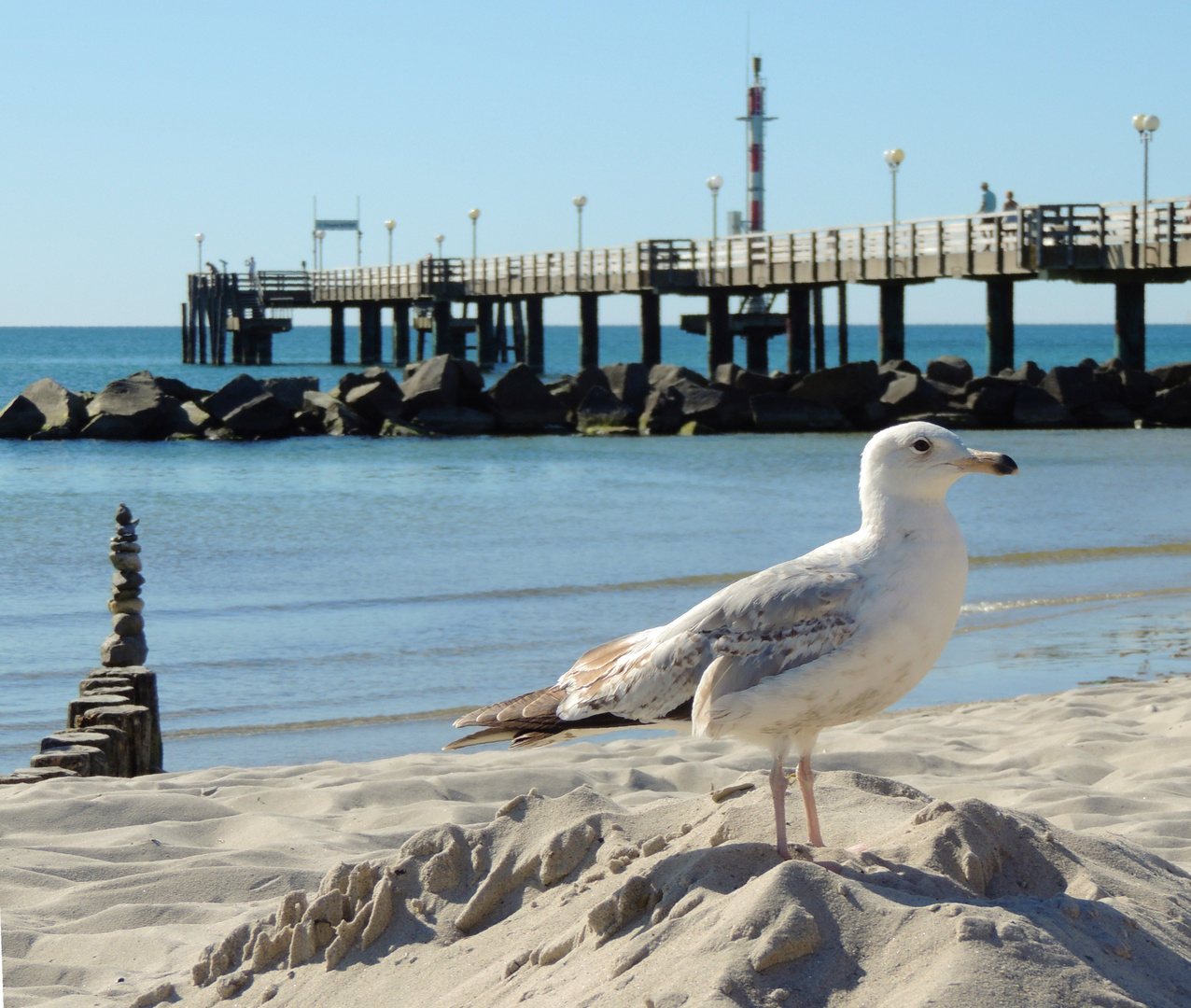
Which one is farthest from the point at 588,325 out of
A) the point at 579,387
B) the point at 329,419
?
the point at 329,419

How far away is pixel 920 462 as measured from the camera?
11.1 feet

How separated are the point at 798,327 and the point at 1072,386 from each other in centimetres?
846

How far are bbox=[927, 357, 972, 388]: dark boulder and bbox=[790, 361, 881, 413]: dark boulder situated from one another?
2354 mm

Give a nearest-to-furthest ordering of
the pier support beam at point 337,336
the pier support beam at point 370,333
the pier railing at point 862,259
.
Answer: the pier railing at point 862,259
the pier support beam at point 370,333
the pier support beam at point 337,336

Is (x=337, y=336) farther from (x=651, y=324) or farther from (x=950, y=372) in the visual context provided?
(x=950, y=372)

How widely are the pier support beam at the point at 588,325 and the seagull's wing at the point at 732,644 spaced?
3955 cm

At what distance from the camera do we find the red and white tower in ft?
196

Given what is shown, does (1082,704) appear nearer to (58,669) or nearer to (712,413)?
(58,669)

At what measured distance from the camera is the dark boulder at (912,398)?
2981 cm

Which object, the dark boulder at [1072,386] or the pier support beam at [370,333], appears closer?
A: the dark boulder at [1072,386]

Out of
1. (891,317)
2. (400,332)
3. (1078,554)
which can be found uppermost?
(400,332)

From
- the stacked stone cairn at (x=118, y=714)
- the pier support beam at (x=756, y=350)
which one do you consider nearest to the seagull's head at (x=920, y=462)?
the stacked stone cairn at (x=118, y=714)

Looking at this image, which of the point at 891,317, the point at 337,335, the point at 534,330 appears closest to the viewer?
the point at 891,317

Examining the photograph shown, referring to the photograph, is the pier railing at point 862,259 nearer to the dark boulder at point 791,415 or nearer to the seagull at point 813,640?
the dark boulder at point 791,415
